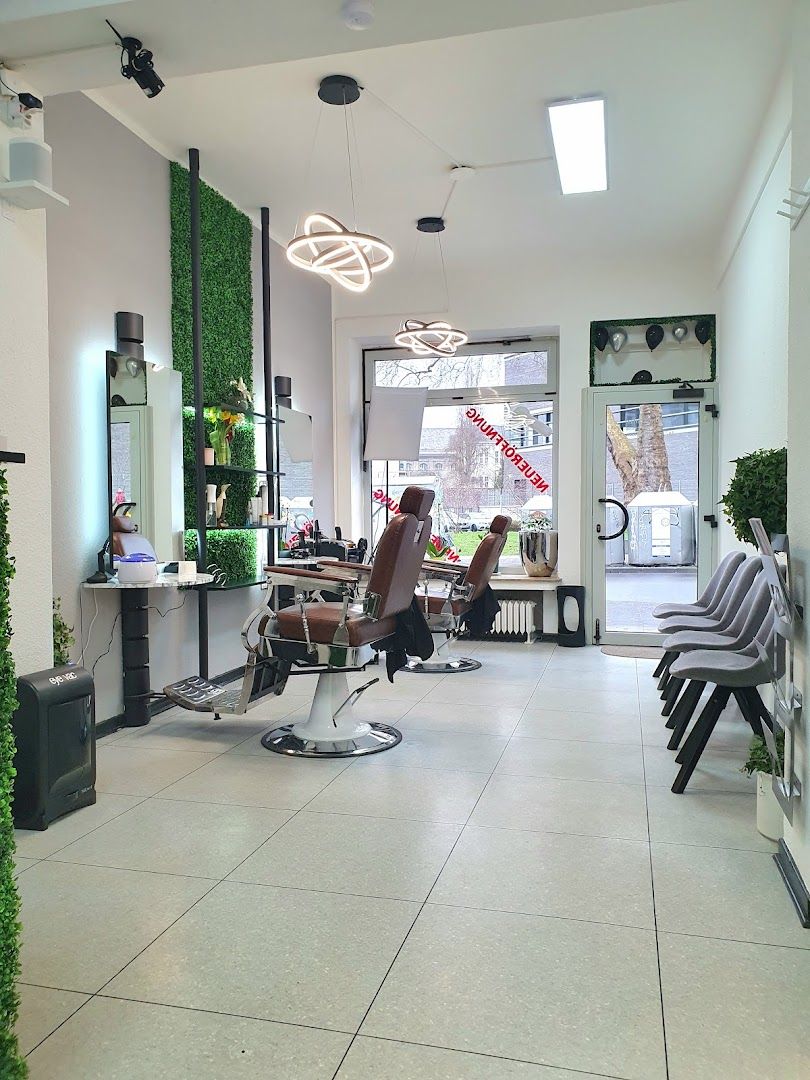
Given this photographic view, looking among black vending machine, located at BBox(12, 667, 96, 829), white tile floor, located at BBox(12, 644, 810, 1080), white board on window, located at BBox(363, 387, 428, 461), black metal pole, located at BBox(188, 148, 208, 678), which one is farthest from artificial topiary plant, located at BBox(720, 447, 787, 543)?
white board on window, located at BBox(363, 387, 428, 461)

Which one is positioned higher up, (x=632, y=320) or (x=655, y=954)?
(x=632, y=320)

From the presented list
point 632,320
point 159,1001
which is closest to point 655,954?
point 159,1001

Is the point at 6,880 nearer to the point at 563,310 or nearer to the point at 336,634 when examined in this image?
the point at 336,634

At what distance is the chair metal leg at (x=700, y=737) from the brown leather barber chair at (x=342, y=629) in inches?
53.4

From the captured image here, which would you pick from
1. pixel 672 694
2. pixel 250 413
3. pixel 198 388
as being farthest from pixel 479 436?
pixel 672 694

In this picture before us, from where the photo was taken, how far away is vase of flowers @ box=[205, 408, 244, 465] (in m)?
5.36

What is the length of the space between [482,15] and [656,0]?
573mm

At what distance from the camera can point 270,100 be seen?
444 cm

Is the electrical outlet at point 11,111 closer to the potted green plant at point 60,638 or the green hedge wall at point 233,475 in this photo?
the potted green plant at point 60,638

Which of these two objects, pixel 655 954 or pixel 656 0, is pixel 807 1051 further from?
pixel 656 0

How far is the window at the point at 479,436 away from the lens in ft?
25.8

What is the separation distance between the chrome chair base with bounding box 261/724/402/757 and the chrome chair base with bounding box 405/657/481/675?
1.77m

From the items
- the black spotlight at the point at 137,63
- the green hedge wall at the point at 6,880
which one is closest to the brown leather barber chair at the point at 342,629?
the black spotlight at the point at 137,63

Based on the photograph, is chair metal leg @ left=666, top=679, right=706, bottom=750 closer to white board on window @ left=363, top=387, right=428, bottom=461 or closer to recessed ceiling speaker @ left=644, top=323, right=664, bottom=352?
recessed ceiling speaker @ left=644, top=323, right=664, bottom=352
